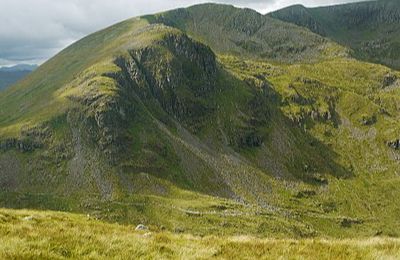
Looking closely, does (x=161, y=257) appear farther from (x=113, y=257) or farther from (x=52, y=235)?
(x=52, y=235)

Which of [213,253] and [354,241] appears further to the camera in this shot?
[354,241]

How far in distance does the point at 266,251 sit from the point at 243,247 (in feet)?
3.40

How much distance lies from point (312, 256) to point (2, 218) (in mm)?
16503

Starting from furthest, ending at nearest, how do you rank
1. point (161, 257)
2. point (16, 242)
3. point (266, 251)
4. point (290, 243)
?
point (290, 243) → point (266, 251) → point (161, 257) → point (16, 242)

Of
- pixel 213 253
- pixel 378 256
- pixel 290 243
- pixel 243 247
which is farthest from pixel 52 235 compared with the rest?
pixel 378 256

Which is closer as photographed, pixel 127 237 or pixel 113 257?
pixel 113 257

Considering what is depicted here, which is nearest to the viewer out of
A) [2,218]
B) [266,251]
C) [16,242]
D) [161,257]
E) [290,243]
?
[16,242]

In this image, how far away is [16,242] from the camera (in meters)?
17.3

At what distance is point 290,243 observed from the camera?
21.3 metres

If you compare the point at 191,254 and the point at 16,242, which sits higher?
the point at 16,242

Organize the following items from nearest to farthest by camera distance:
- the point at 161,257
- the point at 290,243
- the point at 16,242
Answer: the point at 16,242, the point at 161,257, the point at 290,243

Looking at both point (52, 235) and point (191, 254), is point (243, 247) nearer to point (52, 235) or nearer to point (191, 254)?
point (191, 254)

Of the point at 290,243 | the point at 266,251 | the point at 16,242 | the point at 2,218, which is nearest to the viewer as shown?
the point at 16,242

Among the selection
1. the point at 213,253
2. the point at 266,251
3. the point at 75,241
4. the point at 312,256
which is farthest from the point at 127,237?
the point at 312,256
